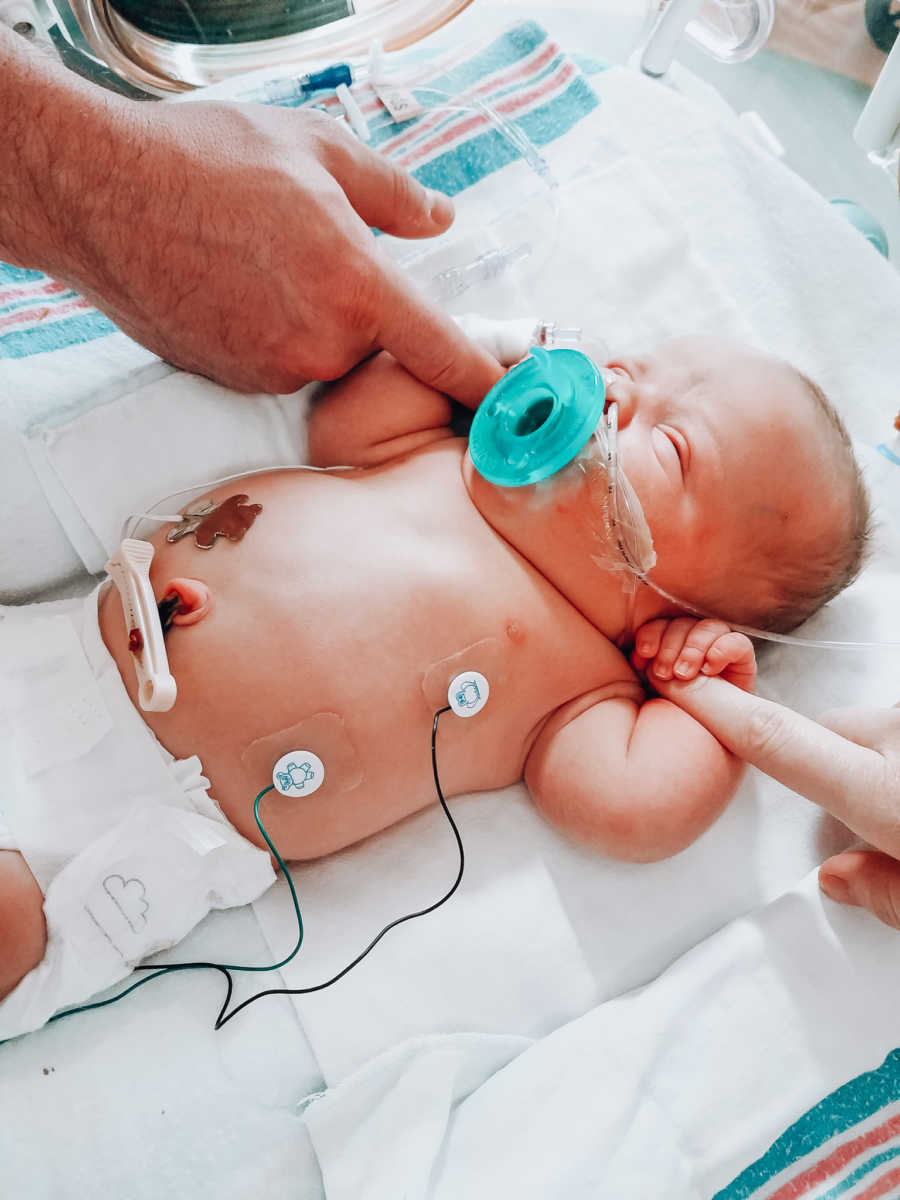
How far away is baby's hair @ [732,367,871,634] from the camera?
1.18 m

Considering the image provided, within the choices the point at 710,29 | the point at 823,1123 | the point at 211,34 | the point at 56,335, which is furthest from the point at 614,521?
the point at 211,34

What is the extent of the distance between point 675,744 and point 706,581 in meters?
0.23

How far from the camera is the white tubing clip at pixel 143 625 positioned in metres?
1.04

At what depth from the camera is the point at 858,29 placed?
4.93 ft

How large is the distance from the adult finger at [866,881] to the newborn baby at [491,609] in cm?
16

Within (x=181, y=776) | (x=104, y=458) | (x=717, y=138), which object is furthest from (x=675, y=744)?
(x=717, y=138)

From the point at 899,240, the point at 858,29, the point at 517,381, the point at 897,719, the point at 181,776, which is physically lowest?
the point at 181,776

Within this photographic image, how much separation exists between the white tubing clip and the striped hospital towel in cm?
92

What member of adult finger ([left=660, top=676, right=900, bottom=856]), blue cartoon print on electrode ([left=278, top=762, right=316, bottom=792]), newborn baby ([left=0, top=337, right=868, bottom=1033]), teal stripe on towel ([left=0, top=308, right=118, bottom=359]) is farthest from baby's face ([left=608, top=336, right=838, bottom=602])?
teal stripe on towel ([left=0, top=308, right=118, bottom=359])

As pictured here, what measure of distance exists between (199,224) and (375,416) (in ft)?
1.09

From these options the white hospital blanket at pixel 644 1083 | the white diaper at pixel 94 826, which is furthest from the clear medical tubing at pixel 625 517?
the white diaper at pixel 94 826

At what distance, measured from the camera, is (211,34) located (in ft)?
6.24

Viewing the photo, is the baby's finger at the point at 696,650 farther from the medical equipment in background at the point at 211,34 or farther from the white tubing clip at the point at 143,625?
the medical equipment in background at the point at 211,34

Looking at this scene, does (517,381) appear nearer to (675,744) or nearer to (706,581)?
(706,581)
